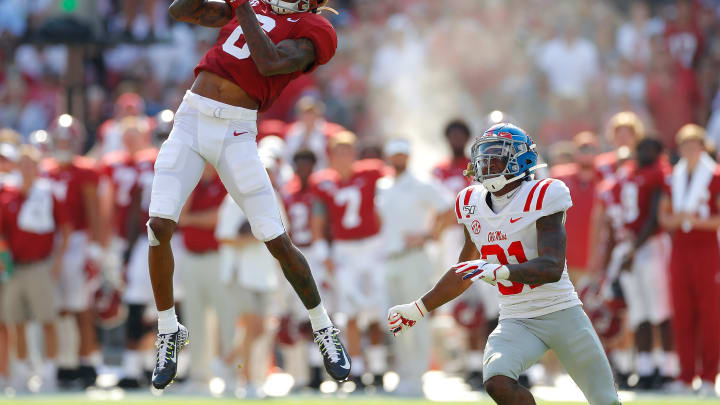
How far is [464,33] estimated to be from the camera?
17266 millimetres

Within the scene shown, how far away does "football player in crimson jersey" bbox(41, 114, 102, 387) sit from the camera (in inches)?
473

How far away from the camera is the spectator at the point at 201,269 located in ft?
37.5

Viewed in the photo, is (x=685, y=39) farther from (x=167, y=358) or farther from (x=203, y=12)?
(x=167, y=358)

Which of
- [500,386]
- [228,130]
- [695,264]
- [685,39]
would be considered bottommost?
[695,264]

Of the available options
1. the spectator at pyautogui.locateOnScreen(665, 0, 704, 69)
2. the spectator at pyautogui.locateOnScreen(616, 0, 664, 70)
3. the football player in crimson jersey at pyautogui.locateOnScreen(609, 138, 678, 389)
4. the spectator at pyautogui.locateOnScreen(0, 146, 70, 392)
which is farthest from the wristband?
the spectator at pyautogui.locateOnScreen(665, 0, 704, 69)

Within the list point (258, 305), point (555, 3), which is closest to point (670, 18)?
point (555, 3)

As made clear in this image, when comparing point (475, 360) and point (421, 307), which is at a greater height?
point (421, 307)

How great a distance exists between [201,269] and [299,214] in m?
1.01

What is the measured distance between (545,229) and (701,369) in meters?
5.09

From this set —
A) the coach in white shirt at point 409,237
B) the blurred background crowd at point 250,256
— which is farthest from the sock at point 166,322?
the coach in white shirt at point 409,237

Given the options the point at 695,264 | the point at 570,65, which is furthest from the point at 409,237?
the point at 570,65

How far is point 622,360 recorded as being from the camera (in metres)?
11.8

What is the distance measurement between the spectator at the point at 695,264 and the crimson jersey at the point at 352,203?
2.56m

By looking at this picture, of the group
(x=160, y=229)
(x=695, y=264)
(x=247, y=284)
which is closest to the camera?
(x=160, y=229)
